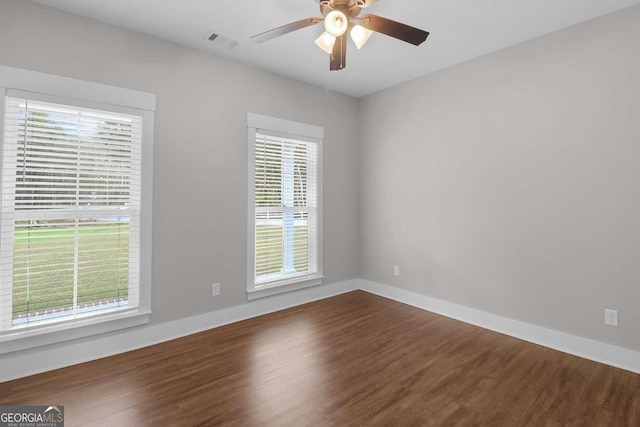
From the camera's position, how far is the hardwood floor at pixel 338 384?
1.83m

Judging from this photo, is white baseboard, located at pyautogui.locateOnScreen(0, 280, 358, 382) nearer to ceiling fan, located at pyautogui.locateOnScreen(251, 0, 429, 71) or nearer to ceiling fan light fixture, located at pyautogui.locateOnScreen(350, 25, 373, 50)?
ceiling fan, located at pyautogui.locateOnScreen(251, 0, 429, 71)

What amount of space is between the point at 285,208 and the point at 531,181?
8.61ft

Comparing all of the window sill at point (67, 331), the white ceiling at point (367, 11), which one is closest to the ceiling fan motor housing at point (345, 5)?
the white ceiling at point (367, 11)

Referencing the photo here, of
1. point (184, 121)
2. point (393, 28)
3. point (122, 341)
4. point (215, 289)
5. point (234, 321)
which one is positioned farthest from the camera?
point (234, 321)

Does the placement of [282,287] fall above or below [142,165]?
below

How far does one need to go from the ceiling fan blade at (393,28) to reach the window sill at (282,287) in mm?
2779

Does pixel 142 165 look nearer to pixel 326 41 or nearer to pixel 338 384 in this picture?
pixel 326 41

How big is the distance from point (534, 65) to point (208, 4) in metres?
2.96

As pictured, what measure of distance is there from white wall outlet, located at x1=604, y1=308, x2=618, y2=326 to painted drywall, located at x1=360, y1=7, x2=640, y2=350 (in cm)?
3

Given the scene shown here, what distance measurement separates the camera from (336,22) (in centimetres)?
201

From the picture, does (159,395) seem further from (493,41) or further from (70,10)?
(493,41)

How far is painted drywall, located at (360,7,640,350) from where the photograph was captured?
241 cm

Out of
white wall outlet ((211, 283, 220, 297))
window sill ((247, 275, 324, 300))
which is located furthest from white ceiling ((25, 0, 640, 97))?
window sill ((247, 275, 324, 300))

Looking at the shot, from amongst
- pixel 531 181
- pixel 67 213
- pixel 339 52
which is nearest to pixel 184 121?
pixel 67 213
